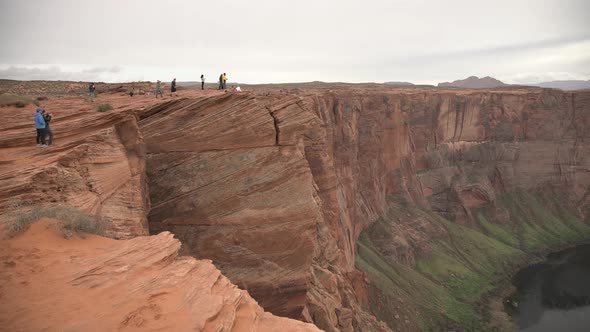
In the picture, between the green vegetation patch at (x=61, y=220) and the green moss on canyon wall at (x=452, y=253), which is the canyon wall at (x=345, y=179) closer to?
the green moss on canyon wall at (x=452, y=253)

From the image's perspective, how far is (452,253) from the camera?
2192 inches

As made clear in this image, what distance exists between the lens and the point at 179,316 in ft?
24.7

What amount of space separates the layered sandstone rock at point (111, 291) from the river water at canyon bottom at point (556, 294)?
47963 mm

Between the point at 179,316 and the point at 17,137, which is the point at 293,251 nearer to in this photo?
the point at 179,316

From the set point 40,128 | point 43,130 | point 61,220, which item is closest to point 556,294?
point 61,220

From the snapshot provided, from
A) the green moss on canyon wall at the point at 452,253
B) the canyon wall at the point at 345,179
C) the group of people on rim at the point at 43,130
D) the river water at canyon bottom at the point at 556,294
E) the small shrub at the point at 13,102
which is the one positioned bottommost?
the river water at canyon bottom at the point at 556,294

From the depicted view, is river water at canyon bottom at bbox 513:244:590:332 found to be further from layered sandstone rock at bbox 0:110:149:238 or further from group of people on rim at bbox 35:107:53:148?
group of people on rim at bbox 35:107:53:148

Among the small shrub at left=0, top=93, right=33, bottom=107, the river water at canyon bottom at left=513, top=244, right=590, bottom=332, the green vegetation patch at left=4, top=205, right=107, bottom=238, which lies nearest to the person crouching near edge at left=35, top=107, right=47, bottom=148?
the green vegetation patch at left=4, top=205, right=107, bottom=238

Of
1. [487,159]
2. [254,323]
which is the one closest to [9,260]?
[254,323]

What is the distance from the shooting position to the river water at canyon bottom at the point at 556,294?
45312mm

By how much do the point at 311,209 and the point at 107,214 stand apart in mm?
9953

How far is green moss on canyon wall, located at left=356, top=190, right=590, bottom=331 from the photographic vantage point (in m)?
39.9

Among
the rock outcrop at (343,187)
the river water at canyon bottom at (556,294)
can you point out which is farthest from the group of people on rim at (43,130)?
the river water at canyon bottom at (556,294)

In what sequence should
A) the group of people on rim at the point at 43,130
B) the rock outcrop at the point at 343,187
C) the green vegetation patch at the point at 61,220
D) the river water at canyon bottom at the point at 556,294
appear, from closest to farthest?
the green vegetation patch at the point at 61,220 → the group of people on rim at the point at 43,130 → the rock outcrop at the point at 343,187 → the river water at canyon bottom at the point at 556,294
